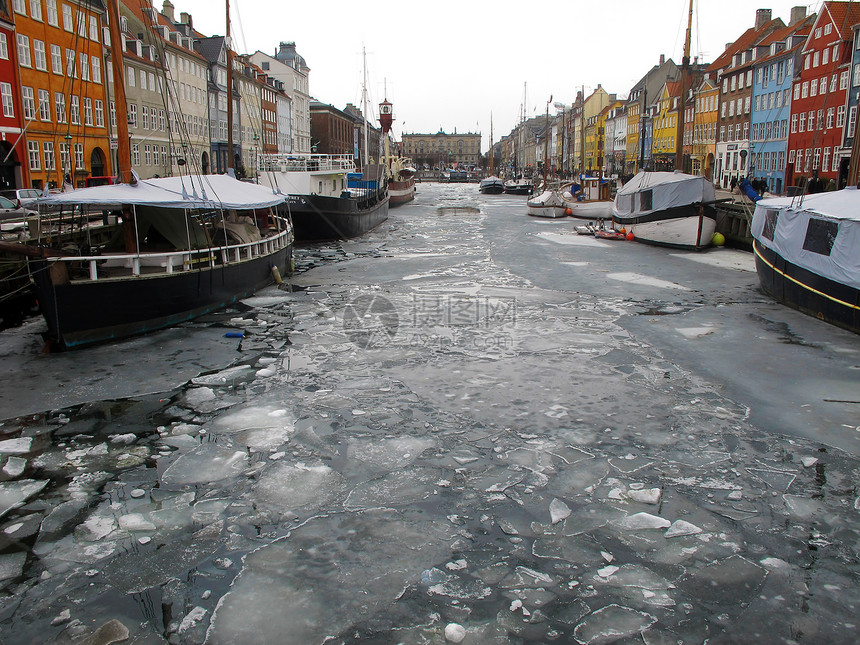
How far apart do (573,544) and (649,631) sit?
1.16 meters

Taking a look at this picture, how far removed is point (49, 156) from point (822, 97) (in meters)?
47.6

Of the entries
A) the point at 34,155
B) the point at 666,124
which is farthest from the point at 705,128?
the point at 34,155

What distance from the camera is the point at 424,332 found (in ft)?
44.4

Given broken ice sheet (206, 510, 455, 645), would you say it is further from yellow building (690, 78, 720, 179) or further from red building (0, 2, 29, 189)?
yellow building (690, 78, 720, 179)

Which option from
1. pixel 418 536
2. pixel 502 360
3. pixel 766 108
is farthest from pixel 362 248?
pixel 766 108

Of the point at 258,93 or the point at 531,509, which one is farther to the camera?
the point at 258,93

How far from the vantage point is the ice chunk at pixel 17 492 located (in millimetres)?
6420

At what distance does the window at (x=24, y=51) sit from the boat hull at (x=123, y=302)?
26.7 meters

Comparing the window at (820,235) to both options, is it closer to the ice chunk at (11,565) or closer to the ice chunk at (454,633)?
the ice chunk at (454,633)

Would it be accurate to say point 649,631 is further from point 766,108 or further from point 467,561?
point 766,108

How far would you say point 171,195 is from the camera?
1385 centimetres

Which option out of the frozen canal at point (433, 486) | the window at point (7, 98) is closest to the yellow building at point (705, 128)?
the window at point (7, 98)

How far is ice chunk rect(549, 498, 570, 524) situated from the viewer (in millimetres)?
6223

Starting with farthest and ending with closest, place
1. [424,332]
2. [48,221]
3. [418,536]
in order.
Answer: [48,221] < [424,332] < [418,536]
